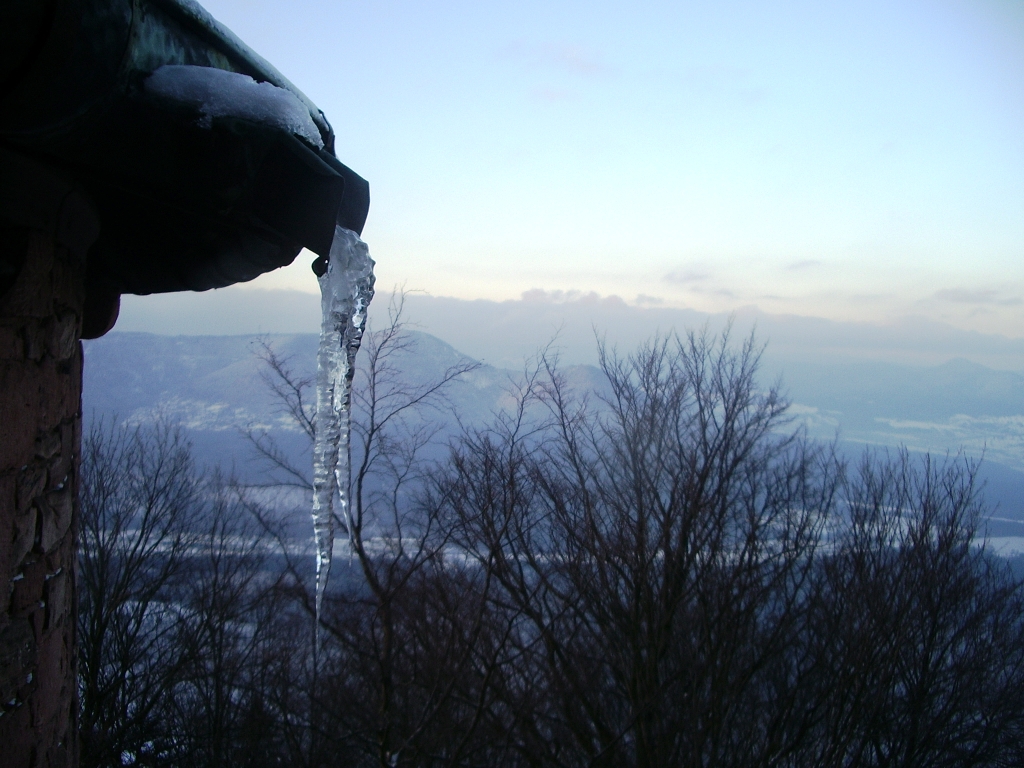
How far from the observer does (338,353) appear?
200 centimetres

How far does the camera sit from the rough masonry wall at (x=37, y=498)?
1.36 meters

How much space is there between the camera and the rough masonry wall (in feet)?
4.46

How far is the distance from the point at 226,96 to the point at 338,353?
853mm

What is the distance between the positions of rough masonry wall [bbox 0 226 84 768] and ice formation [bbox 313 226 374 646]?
23.2 inches

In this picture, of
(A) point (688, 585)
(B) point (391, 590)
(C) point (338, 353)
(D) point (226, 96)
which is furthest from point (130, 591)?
(D) point (226, 96)

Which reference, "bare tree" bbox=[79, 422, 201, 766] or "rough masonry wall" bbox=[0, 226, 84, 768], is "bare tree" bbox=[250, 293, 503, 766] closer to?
"bare tree" bbox=[79, 422, 201, 766]

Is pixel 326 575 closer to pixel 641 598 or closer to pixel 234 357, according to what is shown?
pixel 641 598

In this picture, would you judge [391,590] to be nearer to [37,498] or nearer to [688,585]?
[688,585]

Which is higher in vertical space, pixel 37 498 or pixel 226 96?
pixel 226 96

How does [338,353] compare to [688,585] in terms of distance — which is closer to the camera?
[338,353]

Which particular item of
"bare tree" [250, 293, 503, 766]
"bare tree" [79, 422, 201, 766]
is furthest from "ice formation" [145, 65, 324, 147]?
"bare tree" [79, 422, 201, 766]

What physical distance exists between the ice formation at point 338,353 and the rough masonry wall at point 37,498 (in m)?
0.59

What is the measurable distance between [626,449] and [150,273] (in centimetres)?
718

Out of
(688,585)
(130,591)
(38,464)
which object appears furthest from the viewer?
(130,591)
